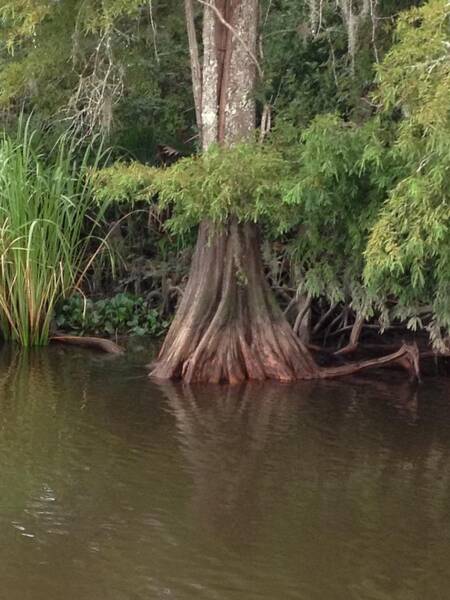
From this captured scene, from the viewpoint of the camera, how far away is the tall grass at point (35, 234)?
10.7 meters

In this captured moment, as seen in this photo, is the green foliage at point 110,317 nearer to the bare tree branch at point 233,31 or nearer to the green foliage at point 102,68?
the green foliage at point 102,68

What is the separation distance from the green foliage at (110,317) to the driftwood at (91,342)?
1.25 ft

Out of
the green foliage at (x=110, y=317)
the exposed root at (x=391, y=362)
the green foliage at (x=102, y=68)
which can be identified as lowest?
the exposed root at (x=391, y=362)

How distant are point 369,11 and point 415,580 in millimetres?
6113

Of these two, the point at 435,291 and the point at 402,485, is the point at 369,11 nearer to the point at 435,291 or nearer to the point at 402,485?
the point at 435,291

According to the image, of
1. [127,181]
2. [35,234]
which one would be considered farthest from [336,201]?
[35,234]

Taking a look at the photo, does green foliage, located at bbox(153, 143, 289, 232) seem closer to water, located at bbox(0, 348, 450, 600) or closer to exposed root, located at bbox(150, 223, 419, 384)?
exposed root, located at bbox(150, 223, 419, 384)

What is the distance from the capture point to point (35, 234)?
10766 mm

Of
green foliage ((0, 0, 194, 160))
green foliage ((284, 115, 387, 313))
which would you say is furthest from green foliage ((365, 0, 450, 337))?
green foliage ((0, 0, 194, 160))

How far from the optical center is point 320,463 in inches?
280

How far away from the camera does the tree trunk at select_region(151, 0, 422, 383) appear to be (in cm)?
972

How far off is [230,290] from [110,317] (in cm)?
311

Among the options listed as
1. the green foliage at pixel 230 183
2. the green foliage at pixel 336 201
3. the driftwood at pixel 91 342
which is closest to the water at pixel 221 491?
the green foliage at pixel 336 201

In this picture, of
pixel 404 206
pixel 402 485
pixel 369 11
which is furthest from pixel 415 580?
pixel 369 11
